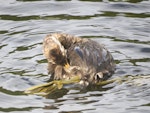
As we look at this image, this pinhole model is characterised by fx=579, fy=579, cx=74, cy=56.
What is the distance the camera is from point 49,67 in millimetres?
8547

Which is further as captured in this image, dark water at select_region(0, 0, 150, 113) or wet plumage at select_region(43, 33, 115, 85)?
wet plumage at select_region(43, 33, 115, 85)

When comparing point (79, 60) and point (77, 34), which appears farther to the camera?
point (77, 34)

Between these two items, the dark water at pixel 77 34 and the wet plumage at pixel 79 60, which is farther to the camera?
the wet plumage at pixel 79 60

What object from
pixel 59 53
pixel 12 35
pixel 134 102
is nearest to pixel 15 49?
pixel 12 35

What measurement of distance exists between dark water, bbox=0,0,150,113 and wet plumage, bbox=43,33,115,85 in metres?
0.19

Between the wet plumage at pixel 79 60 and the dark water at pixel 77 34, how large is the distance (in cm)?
19

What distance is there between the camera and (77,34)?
33.9 ft

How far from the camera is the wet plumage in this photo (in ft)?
26.6

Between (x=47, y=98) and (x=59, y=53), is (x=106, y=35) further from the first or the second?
(x=47, y=98)

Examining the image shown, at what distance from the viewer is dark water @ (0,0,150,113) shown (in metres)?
7.39

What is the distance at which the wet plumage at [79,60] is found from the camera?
8094 mm

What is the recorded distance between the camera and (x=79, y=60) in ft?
26.7

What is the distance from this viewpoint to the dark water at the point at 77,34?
24.3ft

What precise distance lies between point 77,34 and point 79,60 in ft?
7.28
